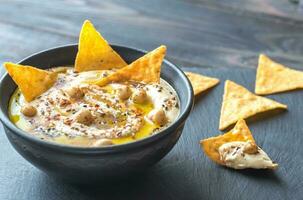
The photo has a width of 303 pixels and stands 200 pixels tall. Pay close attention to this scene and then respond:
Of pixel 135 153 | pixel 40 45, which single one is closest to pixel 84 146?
pixel 135 153

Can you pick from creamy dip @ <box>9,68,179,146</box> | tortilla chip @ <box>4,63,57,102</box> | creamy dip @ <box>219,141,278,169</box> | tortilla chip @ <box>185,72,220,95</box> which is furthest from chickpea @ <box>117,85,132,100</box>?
tortilla chip @ <box>185,72,220,95</box>

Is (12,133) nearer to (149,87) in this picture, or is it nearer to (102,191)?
(102,191)

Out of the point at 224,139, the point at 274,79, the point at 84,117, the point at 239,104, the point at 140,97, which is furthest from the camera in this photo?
the point at 274,79

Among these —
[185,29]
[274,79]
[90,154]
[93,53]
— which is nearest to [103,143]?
[90,154]

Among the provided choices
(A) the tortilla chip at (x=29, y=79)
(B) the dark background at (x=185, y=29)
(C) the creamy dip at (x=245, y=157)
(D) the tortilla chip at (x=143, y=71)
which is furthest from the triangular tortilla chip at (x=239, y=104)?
(A) the tortilla chip at (x=29, y=79)

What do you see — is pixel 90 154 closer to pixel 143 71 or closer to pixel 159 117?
pixel 159 117

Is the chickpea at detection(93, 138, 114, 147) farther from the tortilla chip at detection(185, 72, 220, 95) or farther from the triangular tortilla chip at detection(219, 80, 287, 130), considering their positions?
the tortilla chip at detection(185, 72, 220, 95)
